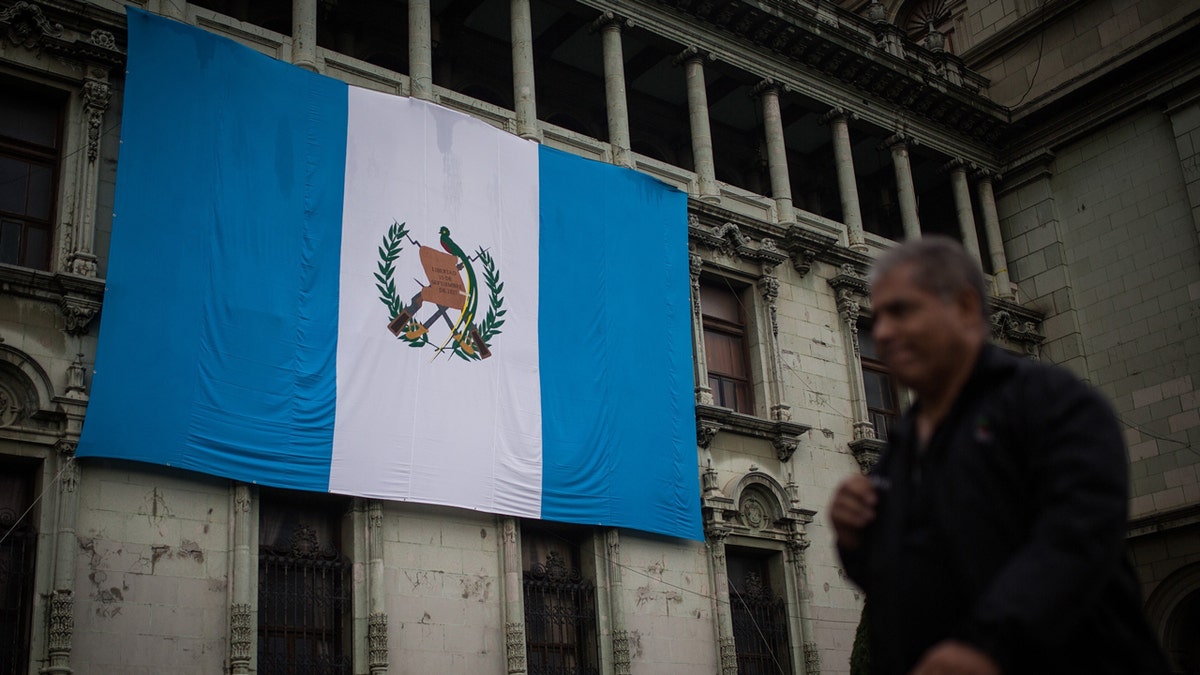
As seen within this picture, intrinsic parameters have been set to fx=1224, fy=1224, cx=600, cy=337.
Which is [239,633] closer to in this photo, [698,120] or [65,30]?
[65,30]

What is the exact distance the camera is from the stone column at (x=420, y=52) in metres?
18.5

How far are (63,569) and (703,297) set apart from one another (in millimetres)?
11962

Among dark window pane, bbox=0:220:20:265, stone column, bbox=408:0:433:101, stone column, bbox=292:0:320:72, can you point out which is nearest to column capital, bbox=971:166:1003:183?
stone column, bbox=408:0:433:101

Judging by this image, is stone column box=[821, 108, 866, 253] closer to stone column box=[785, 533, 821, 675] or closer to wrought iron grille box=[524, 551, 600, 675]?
stone column box=[785, 533, 821, 675]

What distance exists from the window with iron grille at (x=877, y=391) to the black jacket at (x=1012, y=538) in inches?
828

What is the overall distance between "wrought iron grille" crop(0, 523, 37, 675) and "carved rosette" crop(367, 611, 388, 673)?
386cm

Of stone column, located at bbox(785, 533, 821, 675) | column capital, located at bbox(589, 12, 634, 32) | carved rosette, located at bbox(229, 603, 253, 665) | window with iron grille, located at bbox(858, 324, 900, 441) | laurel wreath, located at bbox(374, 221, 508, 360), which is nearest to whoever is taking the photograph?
carved rosette, located at bbox(229, 603, 253, 665)

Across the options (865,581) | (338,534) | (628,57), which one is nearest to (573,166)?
(628,57)

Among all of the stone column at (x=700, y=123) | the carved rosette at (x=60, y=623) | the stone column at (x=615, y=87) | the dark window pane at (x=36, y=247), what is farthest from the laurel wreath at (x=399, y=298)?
the stone column at (x=700, y=123)

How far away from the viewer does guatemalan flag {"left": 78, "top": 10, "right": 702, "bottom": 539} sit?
570 inches

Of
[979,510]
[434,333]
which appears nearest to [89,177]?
[434,333]

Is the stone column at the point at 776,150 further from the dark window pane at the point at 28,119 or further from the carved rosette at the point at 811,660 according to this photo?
the dark window pane at the point at 28,119

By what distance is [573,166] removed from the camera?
64.3ft

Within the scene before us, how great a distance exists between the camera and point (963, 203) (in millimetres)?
27031
